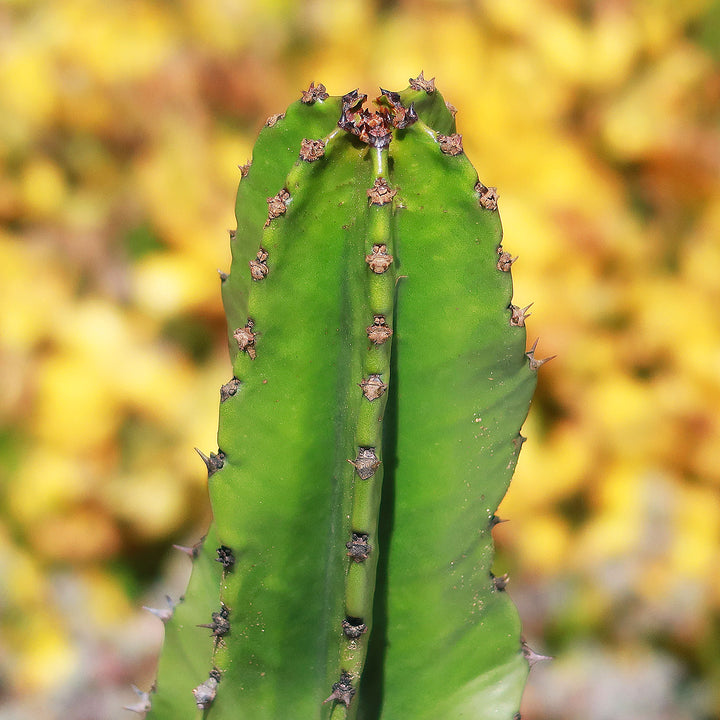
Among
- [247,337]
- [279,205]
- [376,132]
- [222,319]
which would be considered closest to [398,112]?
[376,132]

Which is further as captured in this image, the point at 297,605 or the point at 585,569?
the point at 585,569

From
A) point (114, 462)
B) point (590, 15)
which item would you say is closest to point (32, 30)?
point (114, 462)

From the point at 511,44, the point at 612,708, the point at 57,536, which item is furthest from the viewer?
the point at 511,44

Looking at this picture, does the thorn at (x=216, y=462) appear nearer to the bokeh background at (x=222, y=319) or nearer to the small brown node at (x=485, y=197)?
the small brown node at (x=485, y=197)

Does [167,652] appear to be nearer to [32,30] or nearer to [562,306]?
[562,306]

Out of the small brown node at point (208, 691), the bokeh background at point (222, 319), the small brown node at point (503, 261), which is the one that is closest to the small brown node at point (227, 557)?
the small brown node at point (208, 691)

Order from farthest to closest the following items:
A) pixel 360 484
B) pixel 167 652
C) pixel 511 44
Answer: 1. pixel 511 44
2. pixel 167 652
3. pixel 360 484

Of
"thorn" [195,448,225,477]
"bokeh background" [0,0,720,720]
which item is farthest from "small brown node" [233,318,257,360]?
"bokeh background" [0,0,720,720]

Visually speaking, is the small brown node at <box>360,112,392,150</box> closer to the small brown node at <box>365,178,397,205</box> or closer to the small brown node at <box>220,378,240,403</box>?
the small brown node at <box>365,178,397,205</box>
